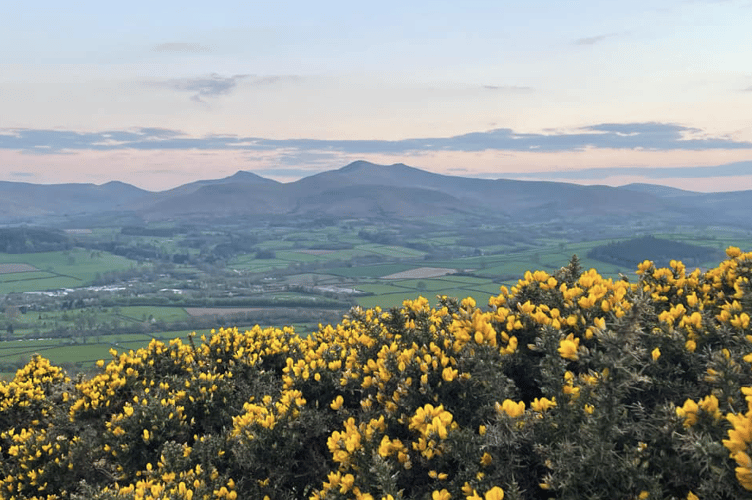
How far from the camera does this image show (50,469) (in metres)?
9.23

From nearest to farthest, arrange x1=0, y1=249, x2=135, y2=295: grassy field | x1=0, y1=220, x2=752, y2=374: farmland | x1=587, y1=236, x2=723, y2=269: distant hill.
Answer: x1=0, y1=220, x2=752, y2=374: farmland
x1=587, y1=236, x2=723, y2=269: distant hill
x1=0, y1=249, x2=135, y2=295: grassy field

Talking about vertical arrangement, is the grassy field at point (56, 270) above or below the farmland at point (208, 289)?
below

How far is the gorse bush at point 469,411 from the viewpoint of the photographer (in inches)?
176

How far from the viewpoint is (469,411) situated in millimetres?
6059

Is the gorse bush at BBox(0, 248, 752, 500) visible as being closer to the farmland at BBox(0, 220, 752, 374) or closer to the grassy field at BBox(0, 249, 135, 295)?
the farmland at BBox(0, 220, 752, 374)

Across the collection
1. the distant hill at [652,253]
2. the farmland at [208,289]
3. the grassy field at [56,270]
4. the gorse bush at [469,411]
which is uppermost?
the gorse bush at [469,411]

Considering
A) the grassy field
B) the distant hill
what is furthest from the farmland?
the distant hill

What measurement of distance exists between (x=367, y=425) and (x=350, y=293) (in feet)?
371

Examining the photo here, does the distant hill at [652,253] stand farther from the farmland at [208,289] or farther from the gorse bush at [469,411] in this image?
the gorse bush at [469,411]

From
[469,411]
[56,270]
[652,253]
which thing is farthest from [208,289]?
[469,411]

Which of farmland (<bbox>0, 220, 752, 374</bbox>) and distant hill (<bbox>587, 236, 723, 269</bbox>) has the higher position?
distant hill (<bbox>587, 236, 723, 269</bbox>)

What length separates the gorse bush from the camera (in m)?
4.48

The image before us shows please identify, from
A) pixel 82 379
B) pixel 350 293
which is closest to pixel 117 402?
pixel 82 379

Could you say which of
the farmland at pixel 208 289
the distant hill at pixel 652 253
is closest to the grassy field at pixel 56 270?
the farmland at pixel 208 289
